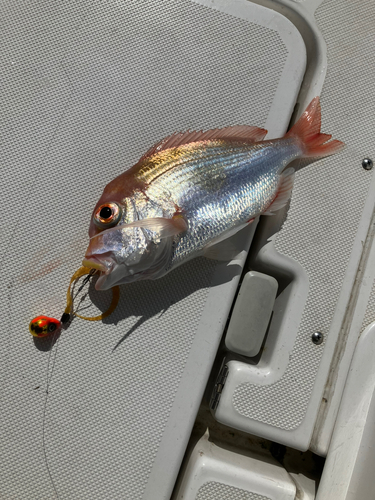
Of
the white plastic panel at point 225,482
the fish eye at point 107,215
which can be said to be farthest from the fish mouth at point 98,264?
the white plastic panel at point 225,482

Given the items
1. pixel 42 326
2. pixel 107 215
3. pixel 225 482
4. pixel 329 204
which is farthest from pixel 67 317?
pixel 329 204

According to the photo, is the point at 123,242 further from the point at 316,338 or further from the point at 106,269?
the point at 316,338

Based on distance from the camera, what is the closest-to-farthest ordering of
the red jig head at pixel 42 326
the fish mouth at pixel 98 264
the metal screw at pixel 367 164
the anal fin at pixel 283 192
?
the fish mouth at pixel 98 264 < the red jig head at pixel 42 326 < the anal fin at pixel 283 192 < the metal screw at pixel 367 164

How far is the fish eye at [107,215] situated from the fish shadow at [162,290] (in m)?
0.30

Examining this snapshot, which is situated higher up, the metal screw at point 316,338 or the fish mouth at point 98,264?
the fish mouth at point 98,264

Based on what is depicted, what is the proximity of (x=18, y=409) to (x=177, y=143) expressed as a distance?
1099 mm

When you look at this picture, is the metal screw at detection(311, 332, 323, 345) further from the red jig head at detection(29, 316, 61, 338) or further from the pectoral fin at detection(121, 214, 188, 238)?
→ the red jig head at detection(29, 316, 61, 338)

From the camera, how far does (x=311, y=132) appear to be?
148 cm

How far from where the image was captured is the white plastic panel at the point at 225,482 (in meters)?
1.39

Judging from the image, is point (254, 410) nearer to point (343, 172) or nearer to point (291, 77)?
point (343, 172)

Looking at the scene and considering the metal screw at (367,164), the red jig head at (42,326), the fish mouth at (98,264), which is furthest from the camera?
the metal screw at (367,164)

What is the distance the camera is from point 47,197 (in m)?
1.43

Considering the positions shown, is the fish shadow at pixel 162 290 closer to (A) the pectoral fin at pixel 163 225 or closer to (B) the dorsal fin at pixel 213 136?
(A) the pectoral fin at pixel 163 225

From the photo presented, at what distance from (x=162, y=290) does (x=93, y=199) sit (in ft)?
1.44
